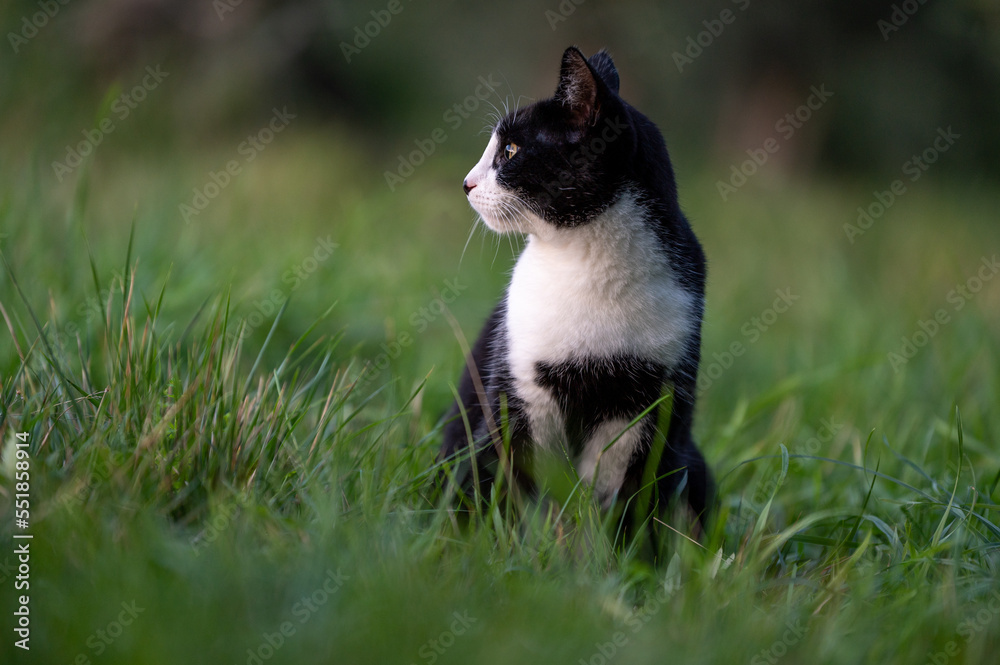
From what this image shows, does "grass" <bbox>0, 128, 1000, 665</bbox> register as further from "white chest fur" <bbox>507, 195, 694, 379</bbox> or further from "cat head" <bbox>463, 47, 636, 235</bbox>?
"cat head" <bbox>463, 47, 636, 235</bbox>

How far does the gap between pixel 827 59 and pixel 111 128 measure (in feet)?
17.5

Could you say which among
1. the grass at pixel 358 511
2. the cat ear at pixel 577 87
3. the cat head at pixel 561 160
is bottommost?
the grass at pixel 358 511

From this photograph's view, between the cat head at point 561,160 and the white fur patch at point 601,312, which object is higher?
the cat head at point 561,160

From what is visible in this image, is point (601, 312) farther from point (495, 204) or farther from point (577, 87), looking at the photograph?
point (577, 87)

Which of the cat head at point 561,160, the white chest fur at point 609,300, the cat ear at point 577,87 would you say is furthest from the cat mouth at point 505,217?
the cat ear at point 577,87

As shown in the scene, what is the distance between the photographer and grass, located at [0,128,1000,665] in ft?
4.25

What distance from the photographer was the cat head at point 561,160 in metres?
2.05

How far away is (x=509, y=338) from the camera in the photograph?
216 cm

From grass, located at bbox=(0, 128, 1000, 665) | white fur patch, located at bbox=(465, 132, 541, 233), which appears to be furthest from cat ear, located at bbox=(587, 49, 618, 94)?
grass, located at bbox=(0, 128, 1000, 665)

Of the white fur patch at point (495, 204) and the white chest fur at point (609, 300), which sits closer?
the white chest fur at point (609, 300)

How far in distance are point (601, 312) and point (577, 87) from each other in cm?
60

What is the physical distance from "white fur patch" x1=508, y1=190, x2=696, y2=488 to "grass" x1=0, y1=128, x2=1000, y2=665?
0.28m

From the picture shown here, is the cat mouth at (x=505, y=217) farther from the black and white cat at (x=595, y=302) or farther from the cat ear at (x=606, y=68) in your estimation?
the cat ear at (x=606, y=68)

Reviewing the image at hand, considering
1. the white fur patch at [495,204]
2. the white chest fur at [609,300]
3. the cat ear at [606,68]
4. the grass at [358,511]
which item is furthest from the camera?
the cat ear at [606,68]
